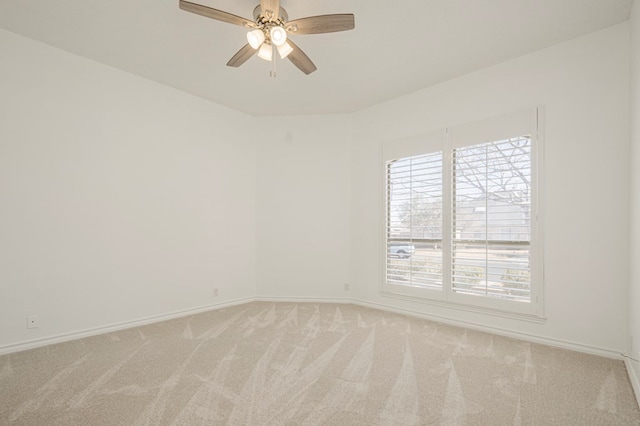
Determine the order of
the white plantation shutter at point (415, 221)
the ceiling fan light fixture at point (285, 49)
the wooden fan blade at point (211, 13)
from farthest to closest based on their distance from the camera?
the white plantation shutter at point (415, 221) < the ceiling fan light fixture at point (285, 49) < the wooden fan blade at point (211, 13)

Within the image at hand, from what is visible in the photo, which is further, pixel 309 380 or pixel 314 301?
pixel 314 301

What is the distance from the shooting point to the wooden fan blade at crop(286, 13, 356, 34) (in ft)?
7.32

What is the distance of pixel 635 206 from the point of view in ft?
8.03

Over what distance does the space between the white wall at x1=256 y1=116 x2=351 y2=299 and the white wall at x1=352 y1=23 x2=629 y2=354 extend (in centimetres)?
205

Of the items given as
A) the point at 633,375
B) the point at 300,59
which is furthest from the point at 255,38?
the point at 633,375

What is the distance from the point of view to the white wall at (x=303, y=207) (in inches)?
194

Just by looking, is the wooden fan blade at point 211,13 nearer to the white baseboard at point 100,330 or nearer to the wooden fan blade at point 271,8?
the wooden fan blade at point 271,8

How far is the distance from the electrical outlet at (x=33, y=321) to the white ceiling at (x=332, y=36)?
267cm

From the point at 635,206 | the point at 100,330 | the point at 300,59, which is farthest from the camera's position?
the point at 100,330

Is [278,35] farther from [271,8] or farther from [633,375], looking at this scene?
[633,375]

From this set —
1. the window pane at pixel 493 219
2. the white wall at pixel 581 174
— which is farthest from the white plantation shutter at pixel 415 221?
the white wall at pixel 581 174

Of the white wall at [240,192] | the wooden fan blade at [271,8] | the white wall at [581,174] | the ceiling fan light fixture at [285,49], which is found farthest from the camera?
the white wall at [240,192]

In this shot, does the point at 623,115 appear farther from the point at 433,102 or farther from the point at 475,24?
the point at 433,102

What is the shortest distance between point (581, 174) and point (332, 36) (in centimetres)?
265
